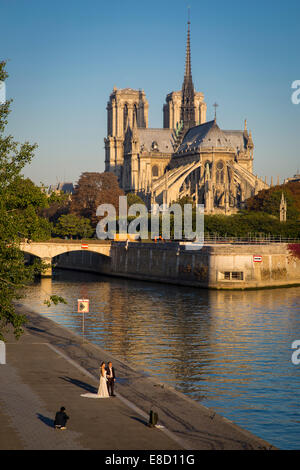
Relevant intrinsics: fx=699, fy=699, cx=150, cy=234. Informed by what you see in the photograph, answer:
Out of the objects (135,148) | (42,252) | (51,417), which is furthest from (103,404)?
(135,148)

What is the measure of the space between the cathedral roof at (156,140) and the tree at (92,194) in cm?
5420

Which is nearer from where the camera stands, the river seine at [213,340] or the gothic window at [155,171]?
the river seine at [213,340]

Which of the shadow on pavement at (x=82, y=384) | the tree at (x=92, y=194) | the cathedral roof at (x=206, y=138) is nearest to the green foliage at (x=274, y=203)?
the tree at (x=92, y=194)

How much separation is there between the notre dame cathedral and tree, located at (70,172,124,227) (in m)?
22.3

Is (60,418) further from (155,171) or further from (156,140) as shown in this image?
(156,140)

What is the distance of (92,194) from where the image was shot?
115 meters

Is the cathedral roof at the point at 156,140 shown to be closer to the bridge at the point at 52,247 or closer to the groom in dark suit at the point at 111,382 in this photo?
the bridge at the point at 52,247

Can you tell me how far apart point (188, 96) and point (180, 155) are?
16432mm

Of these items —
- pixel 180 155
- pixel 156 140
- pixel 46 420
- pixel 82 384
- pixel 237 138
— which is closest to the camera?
pixel 46 420

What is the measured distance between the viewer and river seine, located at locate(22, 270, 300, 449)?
974 inches

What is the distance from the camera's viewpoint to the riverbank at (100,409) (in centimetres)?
1720

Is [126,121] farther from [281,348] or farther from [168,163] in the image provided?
[281,348]

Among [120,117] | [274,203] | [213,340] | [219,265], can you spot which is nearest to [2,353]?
[213,340]

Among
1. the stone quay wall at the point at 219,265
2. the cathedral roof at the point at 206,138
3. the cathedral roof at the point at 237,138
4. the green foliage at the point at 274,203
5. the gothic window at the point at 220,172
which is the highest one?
the cathedral roof at the point at 237,138
